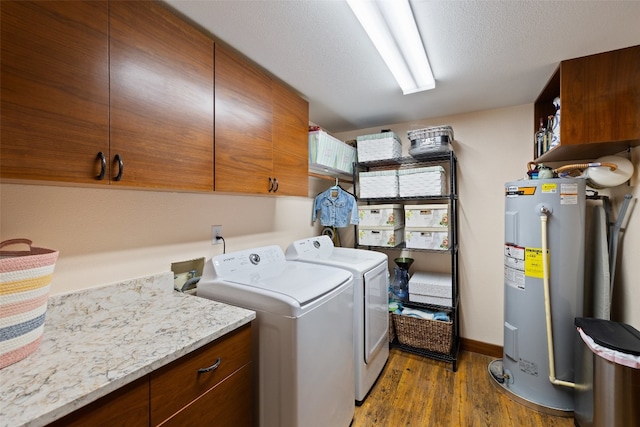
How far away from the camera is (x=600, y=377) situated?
55.9 inches

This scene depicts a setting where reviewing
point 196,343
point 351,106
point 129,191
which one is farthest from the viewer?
point 351,106

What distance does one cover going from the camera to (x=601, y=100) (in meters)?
1.59

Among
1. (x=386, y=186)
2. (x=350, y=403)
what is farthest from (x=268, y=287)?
(x=386, y=186)

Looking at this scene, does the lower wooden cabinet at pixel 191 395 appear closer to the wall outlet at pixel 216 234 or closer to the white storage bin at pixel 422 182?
the wall outlet at pixel 216 234

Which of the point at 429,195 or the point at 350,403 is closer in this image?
the point at 350,403

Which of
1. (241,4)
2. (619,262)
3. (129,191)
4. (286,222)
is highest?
(241,4)

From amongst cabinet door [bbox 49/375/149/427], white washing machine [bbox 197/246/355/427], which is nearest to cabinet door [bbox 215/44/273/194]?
white washing machine [bbox 197/246/355/427]

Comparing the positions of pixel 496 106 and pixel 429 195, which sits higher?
pixel 496 106

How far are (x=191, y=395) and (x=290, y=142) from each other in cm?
153

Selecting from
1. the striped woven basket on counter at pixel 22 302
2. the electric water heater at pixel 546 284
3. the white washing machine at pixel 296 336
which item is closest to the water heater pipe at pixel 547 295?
the electric water heater at pixel 546 284

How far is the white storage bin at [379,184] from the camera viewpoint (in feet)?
8.35

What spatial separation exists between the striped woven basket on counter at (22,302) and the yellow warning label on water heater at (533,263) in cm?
254

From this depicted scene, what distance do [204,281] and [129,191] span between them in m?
0.59

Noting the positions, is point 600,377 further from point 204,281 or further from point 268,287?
point 204,281
